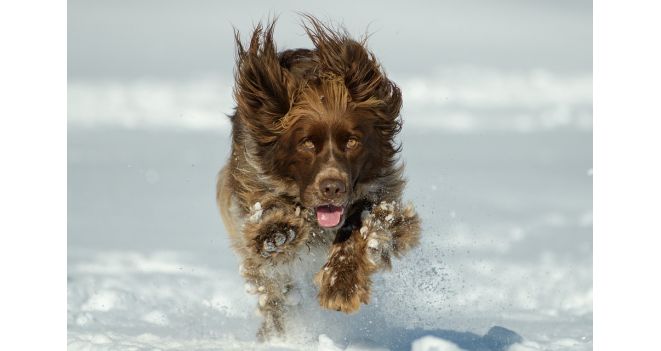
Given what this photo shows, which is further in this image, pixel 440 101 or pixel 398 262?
pixel 440 101

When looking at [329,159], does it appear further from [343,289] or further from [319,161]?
[343,289]

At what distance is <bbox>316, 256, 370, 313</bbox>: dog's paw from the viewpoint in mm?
5734

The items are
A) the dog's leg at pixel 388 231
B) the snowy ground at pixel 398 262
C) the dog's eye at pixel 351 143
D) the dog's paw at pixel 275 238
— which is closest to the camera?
the dog's eye at pixel 351 143

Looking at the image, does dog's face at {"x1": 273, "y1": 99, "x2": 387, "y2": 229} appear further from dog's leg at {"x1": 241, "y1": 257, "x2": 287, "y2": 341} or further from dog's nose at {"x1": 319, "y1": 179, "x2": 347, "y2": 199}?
dog's leg at {"x1": 241, "y1": 257, "x2": 287, "y2": 341}

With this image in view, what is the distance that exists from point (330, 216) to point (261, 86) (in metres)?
1.08

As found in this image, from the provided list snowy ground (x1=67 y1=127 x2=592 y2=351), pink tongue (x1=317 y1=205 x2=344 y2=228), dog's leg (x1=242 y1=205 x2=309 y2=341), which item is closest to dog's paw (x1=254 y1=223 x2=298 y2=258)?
dog's leg (x1=242 y1=205 x2=309 y2=341)

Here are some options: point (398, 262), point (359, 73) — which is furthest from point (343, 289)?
point (359, 73)

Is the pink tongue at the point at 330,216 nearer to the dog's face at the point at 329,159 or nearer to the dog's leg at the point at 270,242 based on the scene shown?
the dog's face at the point at 329,159

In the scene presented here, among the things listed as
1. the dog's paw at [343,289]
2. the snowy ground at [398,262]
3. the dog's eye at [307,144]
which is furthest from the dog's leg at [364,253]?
the dog's eye at [307,144]

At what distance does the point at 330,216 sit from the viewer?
5762 mm

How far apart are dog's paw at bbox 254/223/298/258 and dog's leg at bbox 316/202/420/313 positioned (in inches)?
12.1

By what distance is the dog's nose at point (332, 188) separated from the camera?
18.2 feet

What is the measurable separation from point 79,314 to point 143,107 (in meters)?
5.30

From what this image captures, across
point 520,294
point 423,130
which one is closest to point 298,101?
point 520,294
